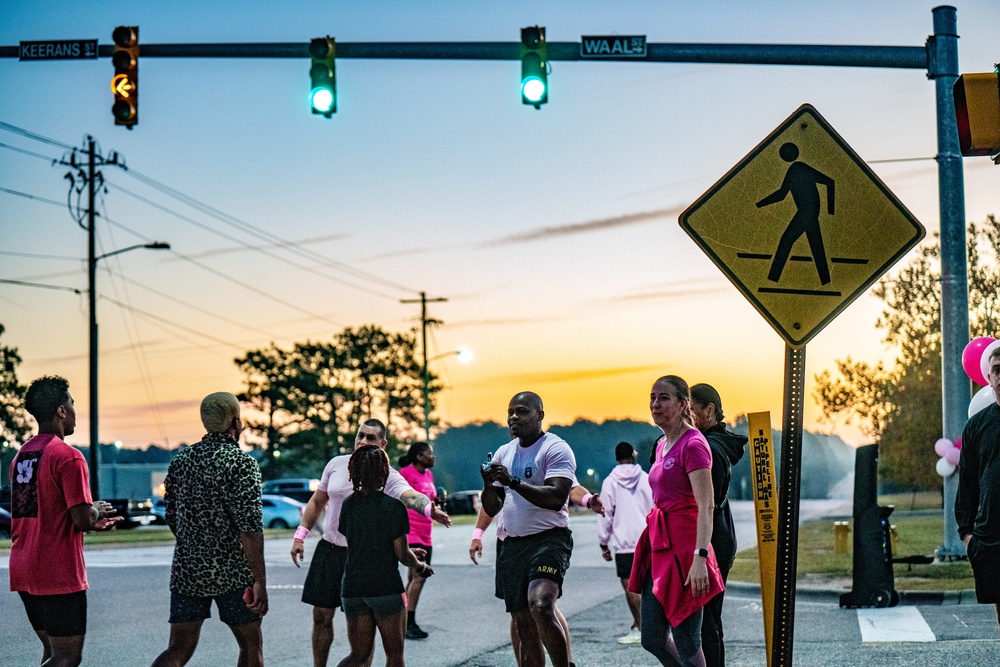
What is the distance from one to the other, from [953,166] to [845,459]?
115545 millimetres

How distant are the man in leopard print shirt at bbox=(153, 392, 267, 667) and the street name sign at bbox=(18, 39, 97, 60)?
677cm

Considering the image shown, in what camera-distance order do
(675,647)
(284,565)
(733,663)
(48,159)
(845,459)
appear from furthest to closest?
(845,459), (48,159), (284,565), (733,663), (675,647)

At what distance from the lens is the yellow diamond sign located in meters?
4.83

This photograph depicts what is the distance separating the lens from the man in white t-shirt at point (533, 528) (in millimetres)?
7598

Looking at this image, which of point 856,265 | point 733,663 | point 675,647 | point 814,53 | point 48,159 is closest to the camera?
point 856,265

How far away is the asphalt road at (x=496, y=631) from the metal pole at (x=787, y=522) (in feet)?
16.2

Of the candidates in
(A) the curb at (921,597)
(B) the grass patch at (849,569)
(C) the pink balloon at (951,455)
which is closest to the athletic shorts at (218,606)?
(A) the curb at (921,597)

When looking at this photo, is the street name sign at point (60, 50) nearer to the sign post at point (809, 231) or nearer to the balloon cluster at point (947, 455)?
the sign post at point (809, 231)

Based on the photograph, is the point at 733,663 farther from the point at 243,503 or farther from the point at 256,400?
the point at 256,400

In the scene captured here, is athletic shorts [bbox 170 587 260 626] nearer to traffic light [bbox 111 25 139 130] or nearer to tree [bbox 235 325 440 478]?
traffic light [bbox 111 25 139 130]

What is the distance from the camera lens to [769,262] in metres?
4.86

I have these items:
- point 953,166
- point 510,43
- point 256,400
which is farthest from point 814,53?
point 256,400

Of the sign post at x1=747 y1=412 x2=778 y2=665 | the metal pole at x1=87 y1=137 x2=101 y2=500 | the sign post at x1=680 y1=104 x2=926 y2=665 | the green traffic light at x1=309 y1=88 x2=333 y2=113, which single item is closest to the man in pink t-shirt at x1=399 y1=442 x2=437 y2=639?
the green traffic light at x1=309 y1=88 x2=333 y2=113

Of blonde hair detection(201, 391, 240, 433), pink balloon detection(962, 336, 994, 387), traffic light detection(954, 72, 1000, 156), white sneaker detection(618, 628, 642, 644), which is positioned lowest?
white sneaker detection(618, 628, 642, 644)
